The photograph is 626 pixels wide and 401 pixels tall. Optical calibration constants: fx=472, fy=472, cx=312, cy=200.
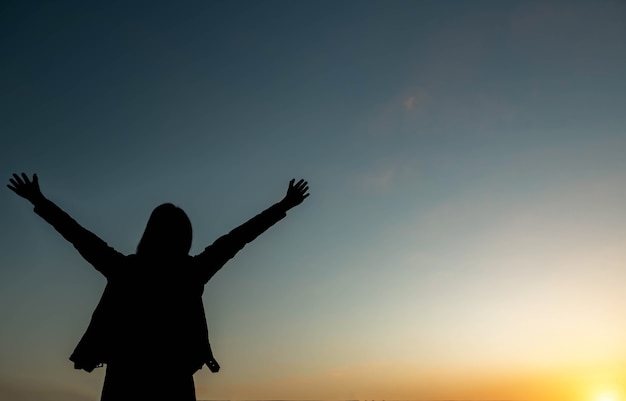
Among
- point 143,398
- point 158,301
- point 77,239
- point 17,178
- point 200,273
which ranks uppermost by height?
point 17,178

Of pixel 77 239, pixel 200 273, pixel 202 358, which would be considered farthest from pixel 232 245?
pixel 77 239

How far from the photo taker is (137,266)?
430 cm

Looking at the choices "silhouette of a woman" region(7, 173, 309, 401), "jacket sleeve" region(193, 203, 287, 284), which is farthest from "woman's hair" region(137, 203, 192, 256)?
"jacket sleeve" region(193, 203, 287, 284)

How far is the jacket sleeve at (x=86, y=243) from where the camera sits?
14.1 feet

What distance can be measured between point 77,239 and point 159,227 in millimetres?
741

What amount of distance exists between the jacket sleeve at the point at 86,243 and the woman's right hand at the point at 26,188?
16.8 inches

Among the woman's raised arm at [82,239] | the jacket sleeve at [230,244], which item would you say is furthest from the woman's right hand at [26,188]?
the jacket sleeve at [230,244]

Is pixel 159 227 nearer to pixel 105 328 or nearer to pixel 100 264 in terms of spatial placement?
pixel 100 264

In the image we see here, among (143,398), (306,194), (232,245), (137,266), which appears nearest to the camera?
(143,398)

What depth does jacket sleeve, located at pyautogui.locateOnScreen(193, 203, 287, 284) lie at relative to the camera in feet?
14.7

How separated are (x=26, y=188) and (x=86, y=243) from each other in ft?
3.75

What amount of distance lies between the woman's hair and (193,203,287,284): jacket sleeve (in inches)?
7.9

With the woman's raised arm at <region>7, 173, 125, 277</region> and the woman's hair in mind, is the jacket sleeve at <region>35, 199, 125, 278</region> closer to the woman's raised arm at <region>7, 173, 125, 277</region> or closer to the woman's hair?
the woman's raised arm at <region>7, 173, 125, 277</region>

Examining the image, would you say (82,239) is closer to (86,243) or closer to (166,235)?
(86,243)
